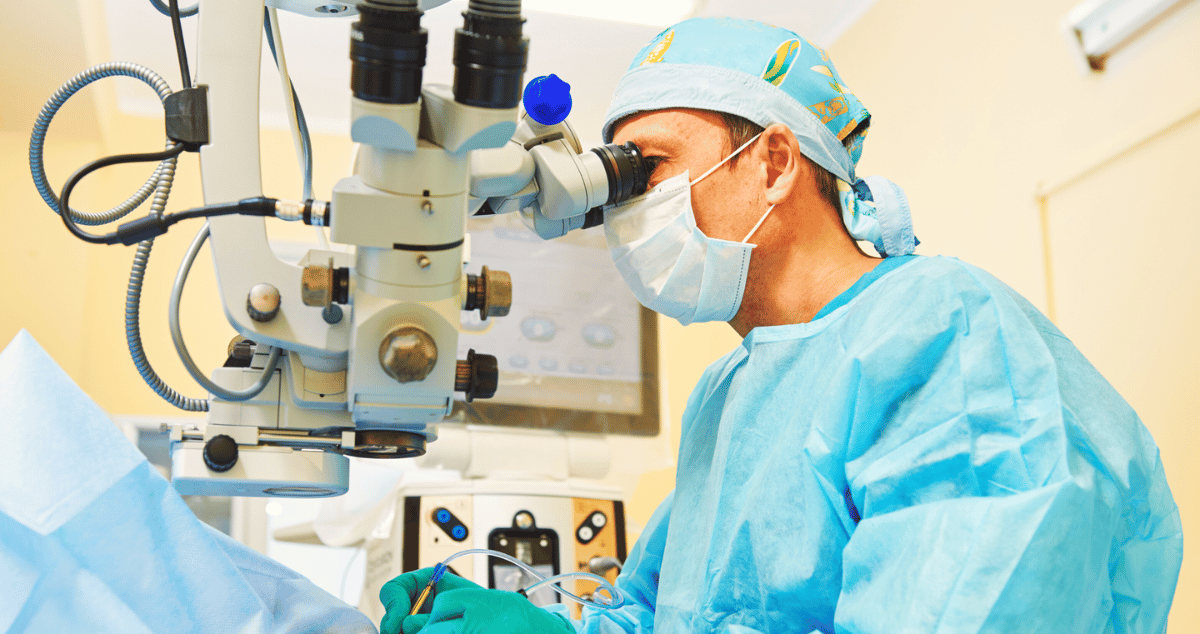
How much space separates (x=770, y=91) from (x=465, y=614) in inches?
28.4

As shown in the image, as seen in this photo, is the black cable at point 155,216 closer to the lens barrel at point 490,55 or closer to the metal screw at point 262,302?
the metal screw at point 262,302

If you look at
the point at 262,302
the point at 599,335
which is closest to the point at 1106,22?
the point at 599,335

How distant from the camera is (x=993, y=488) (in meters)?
0.75

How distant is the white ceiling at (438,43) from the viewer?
2.51 m

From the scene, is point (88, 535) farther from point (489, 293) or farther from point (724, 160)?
point (724, 160)

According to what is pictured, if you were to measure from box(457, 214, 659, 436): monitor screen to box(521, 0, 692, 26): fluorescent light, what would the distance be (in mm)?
608

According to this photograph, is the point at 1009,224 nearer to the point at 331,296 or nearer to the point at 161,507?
the point at 331,296

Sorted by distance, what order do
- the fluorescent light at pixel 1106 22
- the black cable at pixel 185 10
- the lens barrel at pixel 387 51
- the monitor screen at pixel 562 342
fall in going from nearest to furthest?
the lens barrel at pixel 387 51 → the black cable at pixel 185 10 → the fluorescent light at pixel 1106 22 → the monitor screen at pixel 562 342

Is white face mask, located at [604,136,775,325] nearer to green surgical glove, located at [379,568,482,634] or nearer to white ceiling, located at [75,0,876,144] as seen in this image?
green surgical glove, located at [379,568,482,634]

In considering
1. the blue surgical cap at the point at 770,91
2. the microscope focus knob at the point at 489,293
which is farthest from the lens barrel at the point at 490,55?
the blue surgical cap at the point at 770,91

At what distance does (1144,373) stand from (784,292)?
71cm

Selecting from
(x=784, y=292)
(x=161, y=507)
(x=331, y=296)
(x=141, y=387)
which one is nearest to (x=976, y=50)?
(x=784, y=292)

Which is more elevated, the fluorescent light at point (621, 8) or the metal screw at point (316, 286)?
the fluorescent light at point (621, 8)

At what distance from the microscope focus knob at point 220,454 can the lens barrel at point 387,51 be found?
359mm
